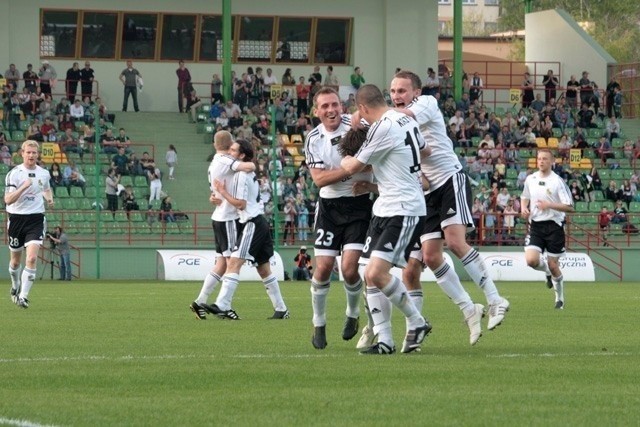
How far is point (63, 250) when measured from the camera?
3338 centimetres

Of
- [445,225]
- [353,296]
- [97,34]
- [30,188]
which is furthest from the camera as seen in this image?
[97,34]

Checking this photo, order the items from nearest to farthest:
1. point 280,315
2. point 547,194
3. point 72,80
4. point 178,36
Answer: point 280,315 → point 547,194 → point 72,80 → point 178,36

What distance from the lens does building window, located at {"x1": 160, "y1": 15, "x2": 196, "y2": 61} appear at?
47250 mm

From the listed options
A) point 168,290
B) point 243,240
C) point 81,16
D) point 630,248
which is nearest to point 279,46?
point 81,16

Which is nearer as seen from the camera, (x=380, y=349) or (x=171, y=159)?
(x=380, y=349)

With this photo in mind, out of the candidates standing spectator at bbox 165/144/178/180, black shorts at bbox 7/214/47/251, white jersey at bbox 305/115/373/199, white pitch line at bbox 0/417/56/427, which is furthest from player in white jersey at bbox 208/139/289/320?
standing spectator at bbox 165/144/178/180

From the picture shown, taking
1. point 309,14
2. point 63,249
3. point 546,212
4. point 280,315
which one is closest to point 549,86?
point 309,14

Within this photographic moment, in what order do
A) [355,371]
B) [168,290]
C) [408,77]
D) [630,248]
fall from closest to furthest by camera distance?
[355,371] < [408,77] < [168,290] < [630,248]

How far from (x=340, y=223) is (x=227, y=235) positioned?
5362 mm

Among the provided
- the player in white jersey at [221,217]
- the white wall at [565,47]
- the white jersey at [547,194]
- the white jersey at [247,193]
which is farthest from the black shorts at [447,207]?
the white wall at [565,47]

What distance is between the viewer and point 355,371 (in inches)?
371

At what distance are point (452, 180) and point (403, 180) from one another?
5.23 feet

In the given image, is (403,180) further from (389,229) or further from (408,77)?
(408,77)

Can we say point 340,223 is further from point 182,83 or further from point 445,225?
point 182,83
